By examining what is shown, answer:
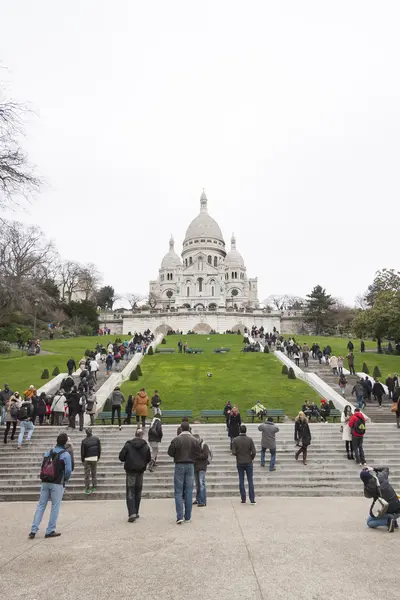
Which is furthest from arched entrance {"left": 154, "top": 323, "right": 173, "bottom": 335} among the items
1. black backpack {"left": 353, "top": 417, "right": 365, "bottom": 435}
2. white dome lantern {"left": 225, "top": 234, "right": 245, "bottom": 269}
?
black backpack {"left": 353, "top": 417, "right": 365, "bottom": 435}

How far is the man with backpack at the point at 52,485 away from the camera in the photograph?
20.7ft

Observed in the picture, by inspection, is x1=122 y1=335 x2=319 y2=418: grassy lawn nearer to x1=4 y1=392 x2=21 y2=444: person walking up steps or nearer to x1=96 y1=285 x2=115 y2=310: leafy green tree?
x1=4 y1=392 x2=21 y2=444: person walking up steps

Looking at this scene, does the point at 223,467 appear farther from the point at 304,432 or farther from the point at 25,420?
the point at 25,420

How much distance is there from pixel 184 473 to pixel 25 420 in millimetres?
7747

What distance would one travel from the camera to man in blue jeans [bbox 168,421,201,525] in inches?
279

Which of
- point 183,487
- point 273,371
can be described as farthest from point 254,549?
point 273,371

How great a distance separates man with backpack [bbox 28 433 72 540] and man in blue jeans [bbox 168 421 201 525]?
182 centimetres

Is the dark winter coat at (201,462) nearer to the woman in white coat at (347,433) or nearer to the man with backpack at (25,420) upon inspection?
the woman in white coat at (347,433)

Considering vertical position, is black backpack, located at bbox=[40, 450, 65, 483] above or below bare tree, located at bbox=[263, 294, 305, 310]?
below

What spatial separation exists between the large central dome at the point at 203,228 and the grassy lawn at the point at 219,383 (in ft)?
252

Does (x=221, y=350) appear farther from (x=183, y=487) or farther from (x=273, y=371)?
(x=183, y=487)

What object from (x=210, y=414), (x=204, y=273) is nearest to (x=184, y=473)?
(x=210, y=414)

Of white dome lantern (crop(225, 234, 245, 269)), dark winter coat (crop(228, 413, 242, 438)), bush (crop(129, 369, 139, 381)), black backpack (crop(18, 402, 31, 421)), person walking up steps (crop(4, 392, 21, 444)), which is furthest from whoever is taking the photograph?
white dome lantern (crop(225, 234, 245, 269))

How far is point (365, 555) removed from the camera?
5309 mm
